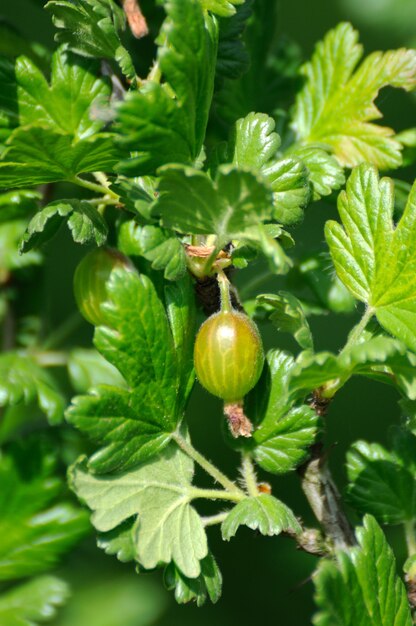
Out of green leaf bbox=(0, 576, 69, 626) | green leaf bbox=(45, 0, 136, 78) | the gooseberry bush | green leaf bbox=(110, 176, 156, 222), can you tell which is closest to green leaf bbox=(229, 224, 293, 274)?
the gooseberry bush

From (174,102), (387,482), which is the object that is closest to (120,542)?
(387,482)

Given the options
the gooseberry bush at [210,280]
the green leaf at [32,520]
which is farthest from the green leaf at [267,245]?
the green leaf at [32,520]

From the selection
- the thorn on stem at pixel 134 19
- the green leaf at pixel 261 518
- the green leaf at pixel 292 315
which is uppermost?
the thorn on stem at pixel 134 19

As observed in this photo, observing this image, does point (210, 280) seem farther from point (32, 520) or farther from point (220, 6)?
point (32, 520)

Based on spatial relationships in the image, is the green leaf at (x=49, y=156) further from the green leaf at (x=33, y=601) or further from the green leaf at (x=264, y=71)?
the green leaf at (x=33, y=601)

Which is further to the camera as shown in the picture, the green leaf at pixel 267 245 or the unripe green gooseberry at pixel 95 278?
the unripe green gooseberry at pixel 95 278

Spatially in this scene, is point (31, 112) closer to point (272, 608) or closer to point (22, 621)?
point (22, 621)

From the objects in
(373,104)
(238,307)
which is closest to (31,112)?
(238,307)
